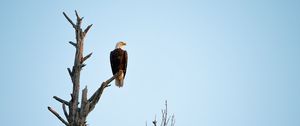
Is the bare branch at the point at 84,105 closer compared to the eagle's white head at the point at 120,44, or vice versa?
the bare branch at the point at 84,105

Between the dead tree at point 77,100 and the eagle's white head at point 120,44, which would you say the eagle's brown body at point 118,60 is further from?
the dead tree at point 77,100

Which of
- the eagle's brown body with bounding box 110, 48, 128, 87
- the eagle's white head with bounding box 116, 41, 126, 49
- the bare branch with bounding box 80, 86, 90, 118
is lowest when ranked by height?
the bare branch with bounding box 80, 86, 90, 118

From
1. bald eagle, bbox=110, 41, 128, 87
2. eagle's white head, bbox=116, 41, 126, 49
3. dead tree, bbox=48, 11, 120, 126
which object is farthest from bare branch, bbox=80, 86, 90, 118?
eagle's white head, bbox=116, 41, 126, 49

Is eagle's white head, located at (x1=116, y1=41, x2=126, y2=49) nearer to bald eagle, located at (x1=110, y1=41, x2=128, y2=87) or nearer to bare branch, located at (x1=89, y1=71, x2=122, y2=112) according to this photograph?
bald eagle, located at (x1=110, y1=41, x2=128, y2=87)

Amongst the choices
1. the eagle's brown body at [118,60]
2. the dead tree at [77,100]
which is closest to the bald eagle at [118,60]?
the eagle's brown body at [118,60]

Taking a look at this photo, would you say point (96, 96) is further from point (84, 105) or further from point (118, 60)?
point (118, 60)

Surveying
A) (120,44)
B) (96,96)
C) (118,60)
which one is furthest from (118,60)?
(96,96)

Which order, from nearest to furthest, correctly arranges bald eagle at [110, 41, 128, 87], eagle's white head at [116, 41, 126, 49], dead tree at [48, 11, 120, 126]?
dead tree at [48, 11, 120, 126]
bald eagle at [110, 41, 128, 87]
eagle's white head at [116, 41, 126, 49]

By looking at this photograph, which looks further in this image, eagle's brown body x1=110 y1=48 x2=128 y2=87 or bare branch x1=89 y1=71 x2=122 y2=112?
eagle's brown body x1=110 y1=48 x2=128 y2=87

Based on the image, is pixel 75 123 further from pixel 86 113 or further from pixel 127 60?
pixel 127 60

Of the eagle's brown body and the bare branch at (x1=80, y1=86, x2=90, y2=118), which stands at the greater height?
the eagle's brown body

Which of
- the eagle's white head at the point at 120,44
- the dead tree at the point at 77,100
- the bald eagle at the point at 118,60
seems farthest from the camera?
the eagle's white head at the point at 120,44

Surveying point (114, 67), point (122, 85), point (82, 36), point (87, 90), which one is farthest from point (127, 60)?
point (87, 90)

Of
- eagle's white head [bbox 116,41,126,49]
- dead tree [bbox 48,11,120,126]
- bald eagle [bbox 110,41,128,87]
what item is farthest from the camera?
eagle's white head [bbox 116,41,126,49]
